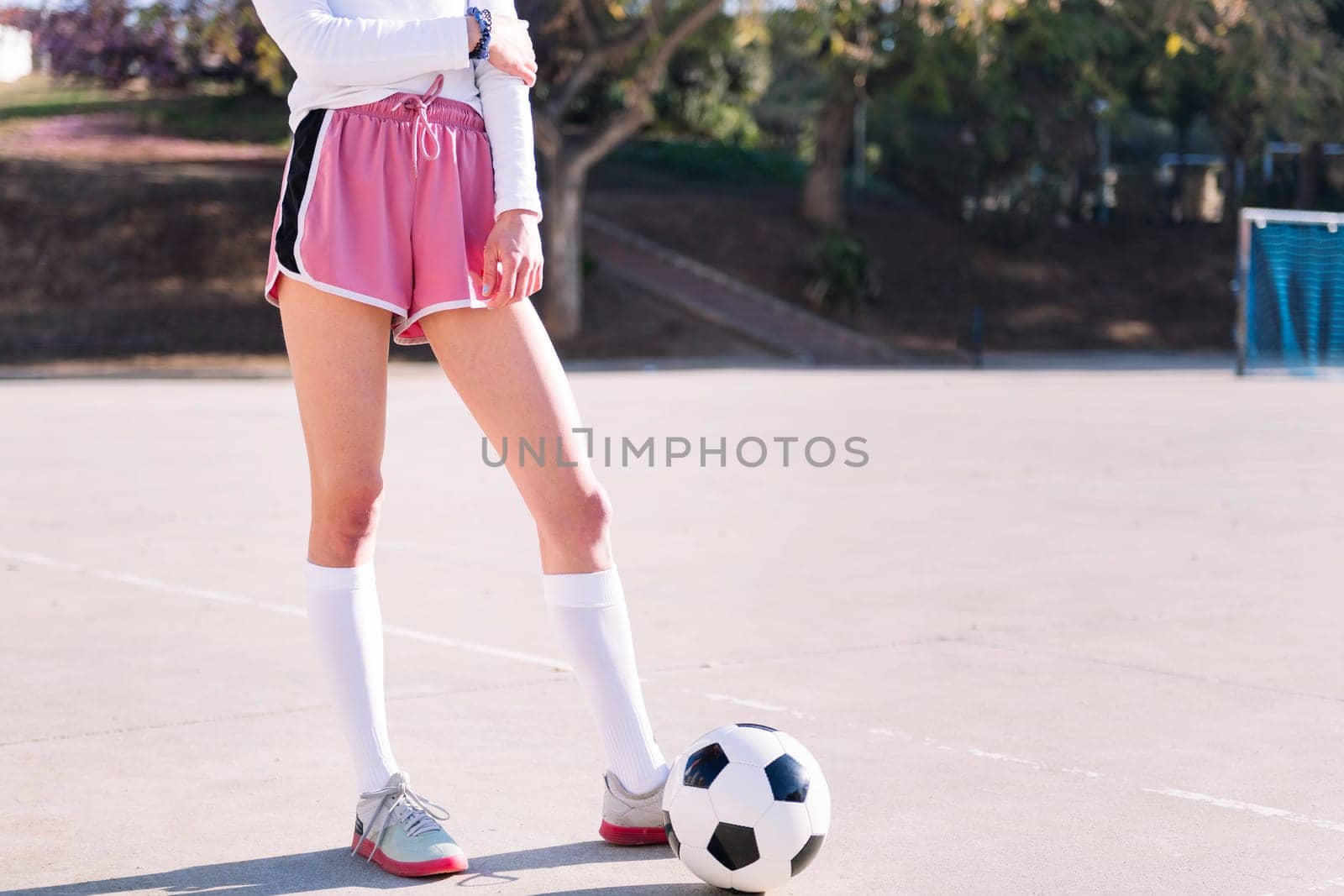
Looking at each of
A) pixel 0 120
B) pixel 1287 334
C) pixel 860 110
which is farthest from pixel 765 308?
pixel 0 120

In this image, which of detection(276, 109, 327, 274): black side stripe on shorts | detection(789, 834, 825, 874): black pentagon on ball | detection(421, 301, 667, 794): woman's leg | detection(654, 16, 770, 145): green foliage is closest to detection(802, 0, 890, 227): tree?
detection(654, 16, 770, 145): green foliage

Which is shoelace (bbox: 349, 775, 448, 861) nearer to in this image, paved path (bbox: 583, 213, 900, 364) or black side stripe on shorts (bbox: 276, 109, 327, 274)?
black side stripe on shorts (bbox: 276, 109, 327, 274)

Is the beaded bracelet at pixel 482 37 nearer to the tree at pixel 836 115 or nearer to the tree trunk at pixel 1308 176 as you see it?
the tree at pixel 836 115

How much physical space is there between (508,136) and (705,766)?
1.34 meters

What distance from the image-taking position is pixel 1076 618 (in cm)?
618

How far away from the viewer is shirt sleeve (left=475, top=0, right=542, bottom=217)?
341 cm

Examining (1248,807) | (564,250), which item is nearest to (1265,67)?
(564,250)

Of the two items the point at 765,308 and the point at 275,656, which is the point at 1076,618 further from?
the point at 765,308

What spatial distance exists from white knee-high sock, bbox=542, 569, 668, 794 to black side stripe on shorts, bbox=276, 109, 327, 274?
85 centimetres

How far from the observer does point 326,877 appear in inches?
133

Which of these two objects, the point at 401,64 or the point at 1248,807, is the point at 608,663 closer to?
the point at 401,64

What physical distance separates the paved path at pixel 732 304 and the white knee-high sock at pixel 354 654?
23.6 m

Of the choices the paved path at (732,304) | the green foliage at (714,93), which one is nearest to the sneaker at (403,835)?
the paved path at (732,304)

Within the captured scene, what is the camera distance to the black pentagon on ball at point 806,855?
129 inches
